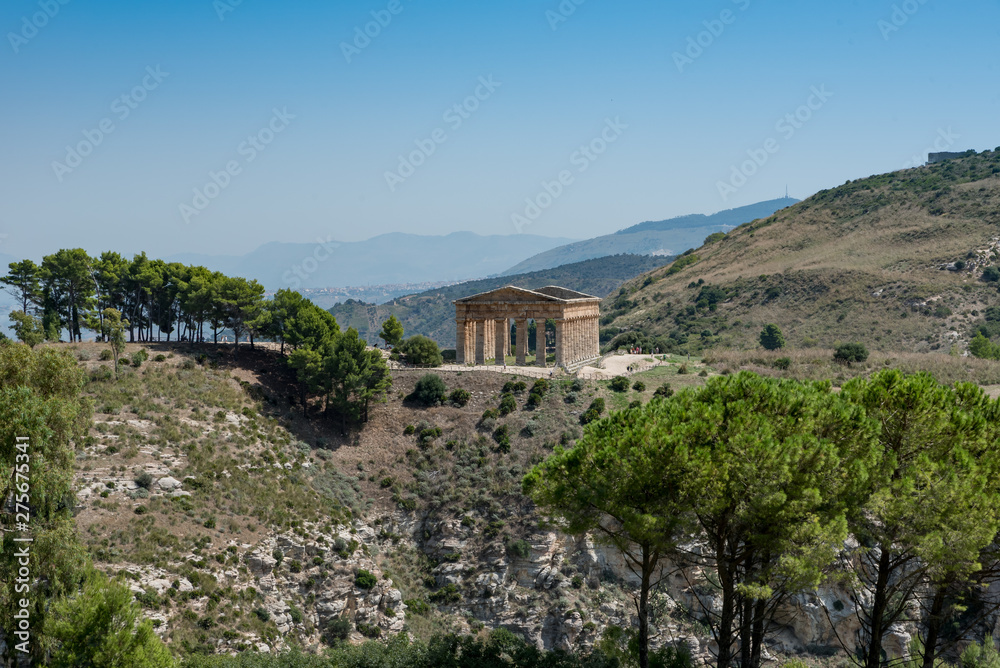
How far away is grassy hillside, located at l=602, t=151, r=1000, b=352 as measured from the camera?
90.8 meters

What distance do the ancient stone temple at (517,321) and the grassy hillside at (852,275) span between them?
778 inches

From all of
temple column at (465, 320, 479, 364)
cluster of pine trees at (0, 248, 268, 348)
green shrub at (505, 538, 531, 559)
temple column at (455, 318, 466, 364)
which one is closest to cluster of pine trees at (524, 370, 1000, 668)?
green shrub at (505, 538, 531, 559)

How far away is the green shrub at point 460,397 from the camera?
60.2 metres

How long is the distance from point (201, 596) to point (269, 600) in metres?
4.26

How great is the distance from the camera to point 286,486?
48312 mm

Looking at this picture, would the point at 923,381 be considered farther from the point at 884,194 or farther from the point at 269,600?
the point at 884,194

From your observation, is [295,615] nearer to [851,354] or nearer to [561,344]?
[561,344]

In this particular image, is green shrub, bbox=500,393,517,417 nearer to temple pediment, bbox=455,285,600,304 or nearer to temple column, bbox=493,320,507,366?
temple column, bbox=493,320,507,366

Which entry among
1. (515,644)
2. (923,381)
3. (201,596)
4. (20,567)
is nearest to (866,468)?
(923,381)

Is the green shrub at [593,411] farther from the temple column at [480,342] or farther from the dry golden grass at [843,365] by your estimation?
the temple column at [480,342]

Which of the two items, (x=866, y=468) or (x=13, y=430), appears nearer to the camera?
(x=866, y=468)

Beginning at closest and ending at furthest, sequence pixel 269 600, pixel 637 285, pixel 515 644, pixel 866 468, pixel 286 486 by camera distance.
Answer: pixel 866 468, pixel 515 644, pixel 269 600, pixel 286 486, pixel 637 285

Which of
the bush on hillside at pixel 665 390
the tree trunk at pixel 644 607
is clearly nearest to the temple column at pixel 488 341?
the bush on hillside at pixel 665 390

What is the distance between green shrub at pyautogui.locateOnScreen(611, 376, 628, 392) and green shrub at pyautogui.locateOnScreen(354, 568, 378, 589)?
2579 cm
